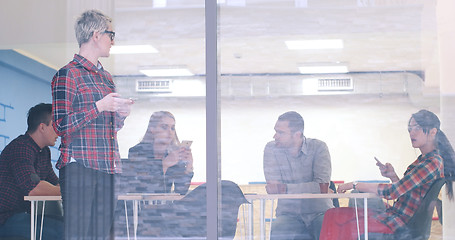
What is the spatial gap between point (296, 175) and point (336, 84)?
1.71ft

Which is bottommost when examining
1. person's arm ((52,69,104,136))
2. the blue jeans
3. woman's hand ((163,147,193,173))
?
the blue jeans

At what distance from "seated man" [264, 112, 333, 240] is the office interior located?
5cm

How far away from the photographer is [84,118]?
379cm

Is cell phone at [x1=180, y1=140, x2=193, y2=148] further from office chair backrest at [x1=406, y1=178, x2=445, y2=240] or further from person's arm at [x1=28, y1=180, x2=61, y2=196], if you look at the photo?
office chair backrest at [x1=406, y1=178, x2=445, y2=240]

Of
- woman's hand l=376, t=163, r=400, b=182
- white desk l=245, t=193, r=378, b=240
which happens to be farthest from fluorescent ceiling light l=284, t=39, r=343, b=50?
white desk l=245, t=193, r=378, b=240

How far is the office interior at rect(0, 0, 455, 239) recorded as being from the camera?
373 centimetres

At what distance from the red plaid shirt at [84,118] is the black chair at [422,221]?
5.05ft

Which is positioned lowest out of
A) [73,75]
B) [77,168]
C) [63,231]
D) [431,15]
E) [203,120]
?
[63,231]

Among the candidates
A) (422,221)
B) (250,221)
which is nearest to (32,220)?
(250,221)

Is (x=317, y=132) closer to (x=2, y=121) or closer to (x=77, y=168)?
(x=77, y=168)

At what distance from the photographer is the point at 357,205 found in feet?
12.0

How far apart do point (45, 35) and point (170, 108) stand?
6.38 ft

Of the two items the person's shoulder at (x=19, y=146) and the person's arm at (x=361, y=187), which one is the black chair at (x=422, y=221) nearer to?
the person's arm at (x=361, y=187)

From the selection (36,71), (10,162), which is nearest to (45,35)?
(36,71)
